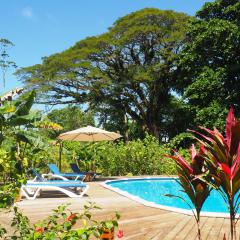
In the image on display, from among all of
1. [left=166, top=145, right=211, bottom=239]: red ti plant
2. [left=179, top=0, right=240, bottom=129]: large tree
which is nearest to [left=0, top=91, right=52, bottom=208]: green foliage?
[left=166, top=145, right=211, bottom=239]: red ti plant

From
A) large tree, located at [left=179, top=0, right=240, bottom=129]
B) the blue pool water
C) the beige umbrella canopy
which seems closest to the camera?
the blue pool water

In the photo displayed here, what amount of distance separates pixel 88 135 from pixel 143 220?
9307mm

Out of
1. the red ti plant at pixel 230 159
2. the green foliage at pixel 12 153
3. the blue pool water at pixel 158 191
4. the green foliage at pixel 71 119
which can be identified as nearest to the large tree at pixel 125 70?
the green foliage at pixel 71 119

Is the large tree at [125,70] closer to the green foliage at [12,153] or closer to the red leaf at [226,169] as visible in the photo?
the green foliage at [12,153]

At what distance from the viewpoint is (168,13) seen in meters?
27.7

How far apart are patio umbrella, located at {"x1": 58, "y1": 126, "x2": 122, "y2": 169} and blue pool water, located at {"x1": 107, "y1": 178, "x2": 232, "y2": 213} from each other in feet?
5.72

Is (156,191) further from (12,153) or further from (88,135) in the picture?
(12,153)

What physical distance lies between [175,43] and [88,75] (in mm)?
6335

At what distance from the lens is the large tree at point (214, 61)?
22.7 metres

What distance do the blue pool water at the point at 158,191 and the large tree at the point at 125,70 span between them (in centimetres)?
1302

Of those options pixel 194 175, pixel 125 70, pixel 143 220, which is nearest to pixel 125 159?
pixel 143 220

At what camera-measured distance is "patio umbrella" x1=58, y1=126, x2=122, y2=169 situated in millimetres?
14755

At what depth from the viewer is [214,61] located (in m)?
24.8

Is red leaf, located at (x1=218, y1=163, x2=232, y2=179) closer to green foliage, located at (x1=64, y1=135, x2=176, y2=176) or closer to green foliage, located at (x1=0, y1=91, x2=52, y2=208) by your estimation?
green foliage, located at (x1=0, y1=91, x2=52, y2=208)
